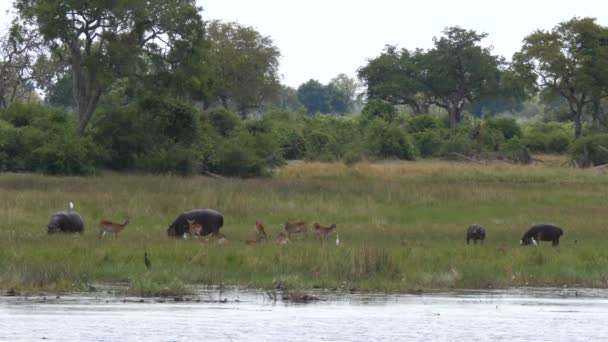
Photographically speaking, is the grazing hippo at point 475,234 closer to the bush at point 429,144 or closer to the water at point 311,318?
the water at point 311,318

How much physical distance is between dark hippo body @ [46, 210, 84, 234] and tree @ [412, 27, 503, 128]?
63387 mm

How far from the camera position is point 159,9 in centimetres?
5419

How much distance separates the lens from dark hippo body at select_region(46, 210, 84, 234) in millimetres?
29188

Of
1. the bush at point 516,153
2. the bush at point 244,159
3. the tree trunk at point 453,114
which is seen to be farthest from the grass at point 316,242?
the tree trunk at point 453,114

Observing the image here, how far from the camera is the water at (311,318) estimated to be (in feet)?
58.0

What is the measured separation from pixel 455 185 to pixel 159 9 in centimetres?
1719

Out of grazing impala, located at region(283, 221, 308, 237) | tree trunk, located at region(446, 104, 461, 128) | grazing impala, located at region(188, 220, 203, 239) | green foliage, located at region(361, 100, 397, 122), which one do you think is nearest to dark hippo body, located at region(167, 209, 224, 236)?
grazing impala, located at region(188, 220, 203, 239)

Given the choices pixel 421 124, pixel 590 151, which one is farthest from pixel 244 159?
pixel 421 124

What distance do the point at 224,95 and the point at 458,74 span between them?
675 inches

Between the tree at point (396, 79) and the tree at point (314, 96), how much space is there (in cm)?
8288

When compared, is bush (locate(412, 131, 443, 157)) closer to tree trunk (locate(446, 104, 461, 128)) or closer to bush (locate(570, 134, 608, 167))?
bush (locate(570, 134, 608, 167))

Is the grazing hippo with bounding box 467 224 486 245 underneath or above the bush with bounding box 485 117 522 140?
underneath

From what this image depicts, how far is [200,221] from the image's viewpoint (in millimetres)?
31031

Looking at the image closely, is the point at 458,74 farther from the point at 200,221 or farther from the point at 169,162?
the point at 200,221
